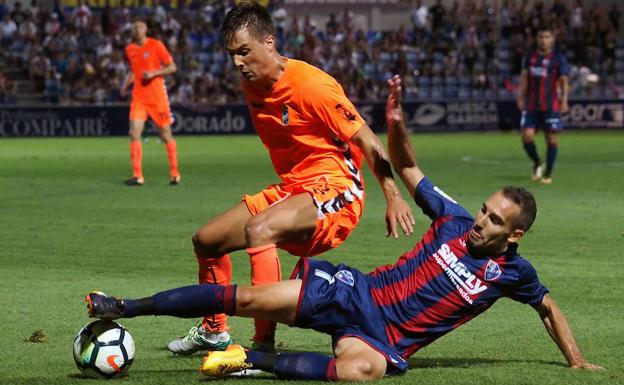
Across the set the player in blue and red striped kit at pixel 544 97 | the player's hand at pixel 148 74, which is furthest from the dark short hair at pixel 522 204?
the player's hand at pixel 148 74

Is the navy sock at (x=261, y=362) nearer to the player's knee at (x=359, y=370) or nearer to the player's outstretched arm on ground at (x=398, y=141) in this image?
the player's knee at (x=359, y=370)

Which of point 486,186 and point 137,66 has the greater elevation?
point 137,66

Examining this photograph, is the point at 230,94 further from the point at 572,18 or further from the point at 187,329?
the point at 187,329

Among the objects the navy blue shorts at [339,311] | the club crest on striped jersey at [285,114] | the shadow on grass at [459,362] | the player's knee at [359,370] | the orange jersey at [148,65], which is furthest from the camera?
the orange jersey at [148,65]

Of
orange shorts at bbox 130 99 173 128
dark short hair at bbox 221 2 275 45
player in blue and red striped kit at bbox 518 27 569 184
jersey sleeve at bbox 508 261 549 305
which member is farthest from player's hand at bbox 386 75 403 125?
player in blue and red striped kit at bbox 518 27 569 184

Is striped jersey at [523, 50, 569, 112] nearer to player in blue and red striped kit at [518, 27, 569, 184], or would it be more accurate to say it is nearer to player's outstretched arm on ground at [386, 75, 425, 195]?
player in blue and red striped kit at [518, 27, 569, 184]

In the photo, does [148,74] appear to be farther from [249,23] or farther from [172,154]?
[249,23]

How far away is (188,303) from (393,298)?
110 centimetres

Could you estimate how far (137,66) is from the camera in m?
18.5

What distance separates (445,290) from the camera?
6.26m

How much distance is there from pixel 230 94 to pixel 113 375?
28.9 metres

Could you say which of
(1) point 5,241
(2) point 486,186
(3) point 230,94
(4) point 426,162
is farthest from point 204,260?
(3) point 230,94

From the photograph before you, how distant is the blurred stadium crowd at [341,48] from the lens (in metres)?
34.7

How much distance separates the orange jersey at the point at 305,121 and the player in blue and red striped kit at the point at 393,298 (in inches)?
17.2
